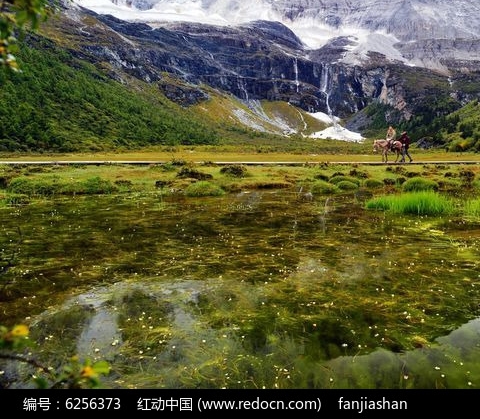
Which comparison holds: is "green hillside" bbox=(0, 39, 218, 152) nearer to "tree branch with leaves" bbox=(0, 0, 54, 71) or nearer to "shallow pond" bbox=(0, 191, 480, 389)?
"shallow pond" bbox=(0, 191, 480, 389)

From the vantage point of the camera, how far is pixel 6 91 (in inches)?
4897

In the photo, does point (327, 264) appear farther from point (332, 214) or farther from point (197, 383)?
point (332, 214)

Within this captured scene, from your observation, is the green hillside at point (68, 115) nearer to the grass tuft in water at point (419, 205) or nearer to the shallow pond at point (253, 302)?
the grass tuft in water at point (419, 205)

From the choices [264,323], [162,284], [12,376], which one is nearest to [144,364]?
[12,376]

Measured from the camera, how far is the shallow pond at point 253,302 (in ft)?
30.8

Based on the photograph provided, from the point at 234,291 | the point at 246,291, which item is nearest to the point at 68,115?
the point at 234,291

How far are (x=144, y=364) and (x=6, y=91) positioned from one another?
136 metres

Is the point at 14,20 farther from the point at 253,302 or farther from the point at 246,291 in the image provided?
the point at 246,291

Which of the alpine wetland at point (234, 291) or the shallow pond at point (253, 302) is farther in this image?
the shallow pond at point (253, 302)

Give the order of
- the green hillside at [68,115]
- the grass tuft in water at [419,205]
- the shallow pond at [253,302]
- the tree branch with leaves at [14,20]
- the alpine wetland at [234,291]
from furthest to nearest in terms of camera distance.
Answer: the green hillside at [68,115]
the grass tuft in water at [419,205]
the shallow pond at [253,302]
the alpine wetland at [234,291]
the tree branch with leaves at [14,20]

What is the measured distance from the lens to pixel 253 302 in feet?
43.2

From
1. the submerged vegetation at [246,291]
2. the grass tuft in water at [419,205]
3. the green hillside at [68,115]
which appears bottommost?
the green hillside at [68,115]

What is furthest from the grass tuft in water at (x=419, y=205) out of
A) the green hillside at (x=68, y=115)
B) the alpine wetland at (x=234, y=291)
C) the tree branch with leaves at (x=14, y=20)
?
the green hillside at (x=68, y=115)
